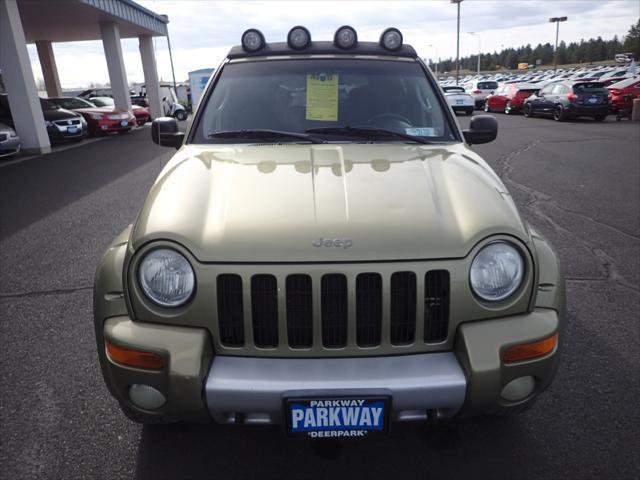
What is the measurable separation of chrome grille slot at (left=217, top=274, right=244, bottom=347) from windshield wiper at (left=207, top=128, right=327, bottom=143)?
1265 mm

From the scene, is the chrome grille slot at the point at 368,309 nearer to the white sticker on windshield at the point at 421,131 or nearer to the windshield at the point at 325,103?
the windshield at the point at 325,103

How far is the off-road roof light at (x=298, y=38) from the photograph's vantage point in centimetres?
327

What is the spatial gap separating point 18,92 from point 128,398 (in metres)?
13.5

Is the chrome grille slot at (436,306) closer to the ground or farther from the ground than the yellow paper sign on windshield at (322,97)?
closer to the ground

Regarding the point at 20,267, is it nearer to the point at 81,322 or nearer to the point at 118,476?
the point at 81,322

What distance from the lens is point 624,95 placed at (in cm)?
1859

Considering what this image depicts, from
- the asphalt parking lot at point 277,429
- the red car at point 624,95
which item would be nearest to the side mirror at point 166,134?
the asphalt parking lot at point 277,429

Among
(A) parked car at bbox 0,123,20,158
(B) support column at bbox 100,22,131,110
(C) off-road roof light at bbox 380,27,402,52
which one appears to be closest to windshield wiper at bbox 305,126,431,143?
(C) off-road roof light at bbox 380,27,402,52

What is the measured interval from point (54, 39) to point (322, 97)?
2652 centimetres

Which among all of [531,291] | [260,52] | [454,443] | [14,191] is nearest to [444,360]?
[531,291]

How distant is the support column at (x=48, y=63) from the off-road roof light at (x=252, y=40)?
2663 centimetres

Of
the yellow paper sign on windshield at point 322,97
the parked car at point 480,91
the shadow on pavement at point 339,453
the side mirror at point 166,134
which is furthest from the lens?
the parked car at point 480,91

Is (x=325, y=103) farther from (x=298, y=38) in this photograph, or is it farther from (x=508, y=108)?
(x=508, y=108)

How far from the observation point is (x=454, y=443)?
2.30 m
